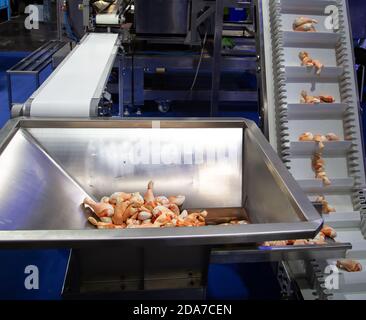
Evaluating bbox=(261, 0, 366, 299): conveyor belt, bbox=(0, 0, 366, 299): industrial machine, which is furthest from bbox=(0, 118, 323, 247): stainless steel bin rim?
bbox=(261, 0, 366, 299): conveyor belt

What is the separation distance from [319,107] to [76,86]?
4.72 feet

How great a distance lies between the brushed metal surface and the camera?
1.13 m

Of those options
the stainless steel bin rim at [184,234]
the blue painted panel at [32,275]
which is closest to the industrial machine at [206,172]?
the stainless steel bin rim at [184,234]

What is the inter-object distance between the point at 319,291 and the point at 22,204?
50.9 inches

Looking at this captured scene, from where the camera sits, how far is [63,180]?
1.46 meters

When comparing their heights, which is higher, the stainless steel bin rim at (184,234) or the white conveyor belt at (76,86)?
the white conveyor belt at (76,86)

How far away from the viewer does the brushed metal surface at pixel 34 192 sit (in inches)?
44.4

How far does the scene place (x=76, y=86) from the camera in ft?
5.73

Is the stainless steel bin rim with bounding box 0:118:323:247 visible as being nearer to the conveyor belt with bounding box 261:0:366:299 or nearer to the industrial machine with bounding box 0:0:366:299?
the industrial machine with bounding box 0:0:366:299

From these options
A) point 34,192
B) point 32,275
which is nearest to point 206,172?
point 34,192

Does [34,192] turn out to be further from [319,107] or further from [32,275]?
[319,107]

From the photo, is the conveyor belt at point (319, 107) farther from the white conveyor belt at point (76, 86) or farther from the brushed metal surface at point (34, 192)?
the brushed metal surface at point (34, 192)

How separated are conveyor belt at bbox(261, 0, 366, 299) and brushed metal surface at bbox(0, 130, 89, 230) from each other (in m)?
1.29
